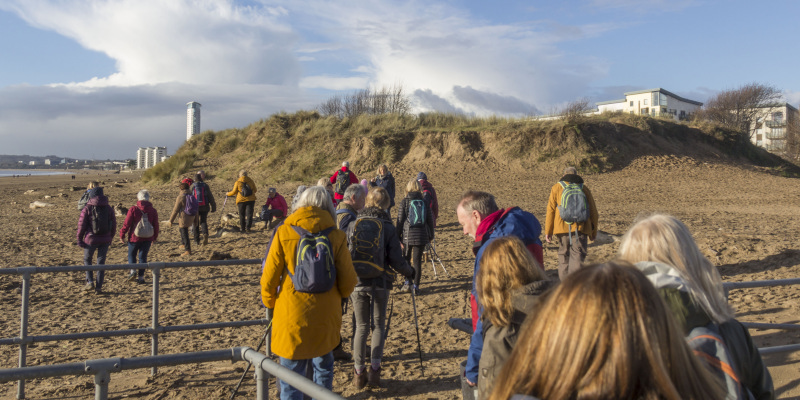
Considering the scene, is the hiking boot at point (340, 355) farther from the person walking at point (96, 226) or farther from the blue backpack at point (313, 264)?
the person walking at point (96, 226)

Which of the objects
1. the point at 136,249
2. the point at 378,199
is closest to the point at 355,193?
the point at 378,199

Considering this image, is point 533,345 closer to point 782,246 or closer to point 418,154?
point 782,246

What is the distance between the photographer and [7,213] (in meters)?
20.0

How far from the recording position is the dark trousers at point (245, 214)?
1406 cm

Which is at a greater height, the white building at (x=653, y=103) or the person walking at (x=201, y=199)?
the white building at (x=653, y=103)

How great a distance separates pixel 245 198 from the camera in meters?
13.9

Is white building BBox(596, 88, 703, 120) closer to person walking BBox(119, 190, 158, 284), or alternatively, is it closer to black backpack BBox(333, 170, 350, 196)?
black backpack BBox(333, 170, 350, 196)

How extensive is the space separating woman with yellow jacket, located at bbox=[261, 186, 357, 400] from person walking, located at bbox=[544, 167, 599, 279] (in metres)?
4.29

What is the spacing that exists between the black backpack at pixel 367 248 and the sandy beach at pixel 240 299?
114 cm

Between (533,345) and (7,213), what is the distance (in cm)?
2371

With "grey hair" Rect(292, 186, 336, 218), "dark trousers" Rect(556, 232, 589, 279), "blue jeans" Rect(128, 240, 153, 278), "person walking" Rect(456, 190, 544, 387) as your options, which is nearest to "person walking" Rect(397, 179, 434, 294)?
"dark trousers" Rect(556, 232, 589, 279)

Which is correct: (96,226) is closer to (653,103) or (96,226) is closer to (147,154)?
(653,103)

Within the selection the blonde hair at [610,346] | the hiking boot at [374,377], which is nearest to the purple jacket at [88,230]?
the hiking boot at [374,377]

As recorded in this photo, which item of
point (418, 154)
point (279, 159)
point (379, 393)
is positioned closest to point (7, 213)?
point (279, 159)
